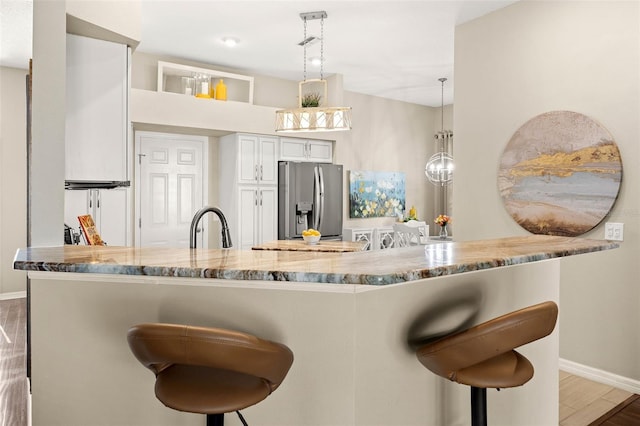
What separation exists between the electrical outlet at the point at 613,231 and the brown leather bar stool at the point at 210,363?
269cm

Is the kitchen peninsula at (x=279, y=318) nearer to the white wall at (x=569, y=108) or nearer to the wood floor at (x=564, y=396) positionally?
the wood floor at (x=564, y=396)

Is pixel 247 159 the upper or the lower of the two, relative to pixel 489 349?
upper

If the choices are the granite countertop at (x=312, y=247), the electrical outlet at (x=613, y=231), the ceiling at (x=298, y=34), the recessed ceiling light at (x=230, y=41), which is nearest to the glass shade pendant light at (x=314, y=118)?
the ceiling at (x=298, y=34)

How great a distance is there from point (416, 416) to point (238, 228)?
13.5 feet

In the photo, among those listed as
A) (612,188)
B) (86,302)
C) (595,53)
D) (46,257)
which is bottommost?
(86,302)

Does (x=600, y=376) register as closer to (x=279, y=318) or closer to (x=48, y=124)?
(x=279, y=318)

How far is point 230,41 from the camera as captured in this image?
4719 millimetres

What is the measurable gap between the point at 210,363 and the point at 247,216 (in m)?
4.43

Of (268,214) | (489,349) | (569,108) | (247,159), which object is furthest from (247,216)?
(489,349)

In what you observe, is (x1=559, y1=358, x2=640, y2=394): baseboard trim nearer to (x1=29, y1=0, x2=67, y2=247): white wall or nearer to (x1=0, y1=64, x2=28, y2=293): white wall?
(x1=29, y1=0, x2=67, y2=247): white wall

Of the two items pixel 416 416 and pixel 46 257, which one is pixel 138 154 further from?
pixel 416 416

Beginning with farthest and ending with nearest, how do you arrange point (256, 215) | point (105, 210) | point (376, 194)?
1. point (376, 194)
2. point (256, 215)
3. point (105, 210)

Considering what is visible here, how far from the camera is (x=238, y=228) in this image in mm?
5512

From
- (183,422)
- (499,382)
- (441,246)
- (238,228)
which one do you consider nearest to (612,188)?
(441,246)
